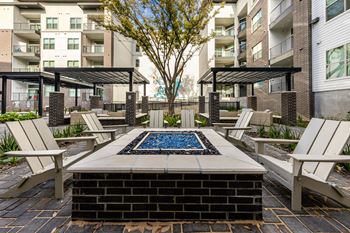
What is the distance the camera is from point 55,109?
13820 mm

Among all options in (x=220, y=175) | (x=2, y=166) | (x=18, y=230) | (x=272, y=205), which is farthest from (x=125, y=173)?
(x=2, y=166)

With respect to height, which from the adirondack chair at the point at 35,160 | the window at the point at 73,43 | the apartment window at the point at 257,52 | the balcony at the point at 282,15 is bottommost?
the adirondack chair at the point at 35,160

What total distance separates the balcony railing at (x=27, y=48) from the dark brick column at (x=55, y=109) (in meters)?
22.3

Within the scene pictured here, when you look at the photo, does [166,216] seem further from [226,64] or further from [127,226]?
[226,64]

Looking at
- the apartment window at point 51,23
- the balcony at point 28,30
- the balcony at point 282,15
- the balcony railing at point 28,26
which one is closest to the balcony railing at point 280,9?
the balcony at point 282,15

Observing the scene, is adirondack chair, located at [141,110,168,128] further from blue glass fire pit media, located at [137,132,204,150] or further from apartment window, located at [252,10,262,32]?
apartment window, located at [252,10,262,32]

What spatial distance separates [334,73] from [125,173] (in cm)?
1450

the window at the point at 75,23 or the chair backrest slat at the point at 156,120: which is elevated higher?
the window at the point at 75,23

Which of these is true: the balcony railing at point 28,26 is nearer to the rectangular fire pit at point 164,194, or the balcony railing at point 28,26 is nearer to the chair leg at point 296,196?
the rectangular fire pit at point 164,194

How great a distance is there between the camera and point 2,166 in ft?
16.7

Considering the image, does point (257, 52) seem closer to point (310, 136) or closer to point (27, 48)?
point (310, 136)

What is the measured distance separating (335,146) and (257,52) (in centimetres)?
2325

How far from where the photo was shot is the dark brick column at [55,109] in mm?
13656

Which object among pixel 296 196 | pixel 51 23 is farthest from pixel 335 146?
pixel 51 23
